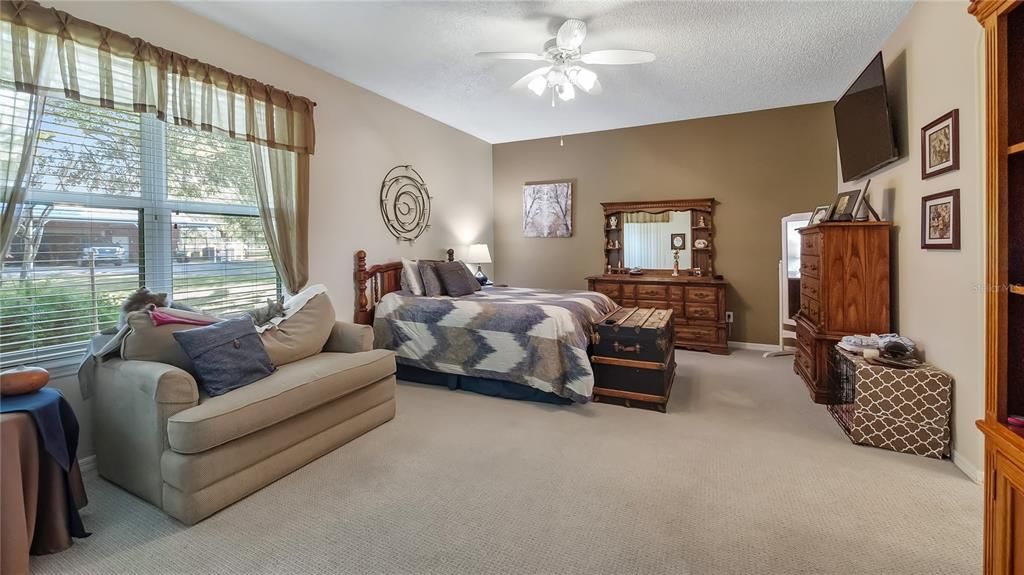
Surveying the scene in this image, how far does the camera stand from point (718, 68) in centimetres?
379

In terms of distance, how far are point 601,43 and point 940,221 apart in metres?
2.42

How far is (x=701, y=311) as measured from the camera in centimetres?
511

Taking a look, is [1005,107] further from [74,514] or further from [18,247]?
[18,247]

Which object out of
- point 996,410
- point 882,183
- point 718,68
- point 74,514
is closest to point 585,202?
point 718,68

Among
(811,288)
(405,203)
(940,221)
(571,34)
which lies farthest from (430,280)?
(940,221)

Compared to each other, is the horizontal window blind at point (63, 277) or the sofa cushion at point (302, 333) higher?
the horizontal window blind at point (63, 277)

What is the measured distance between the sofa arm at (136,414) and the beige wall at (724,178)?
484cm

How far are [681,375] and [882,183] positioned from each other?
2.19 metres

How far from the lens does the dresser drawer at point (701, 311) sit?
16.6 feet

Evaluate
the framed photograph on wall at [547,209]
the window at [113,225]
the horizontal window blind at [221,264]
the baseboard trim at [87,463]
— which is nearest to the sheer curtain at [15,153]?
the window at [113,225]

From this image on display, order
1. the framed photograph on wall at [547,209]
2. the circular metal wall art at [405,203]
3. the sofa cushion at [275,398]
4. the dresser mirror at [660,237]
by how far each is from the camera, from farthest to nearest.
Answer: the framed photograph on wall at [547,209] < the dresser mirror at [660,237] < the circular metal wall art at [405,203] < the sofa cushion at [275,398]

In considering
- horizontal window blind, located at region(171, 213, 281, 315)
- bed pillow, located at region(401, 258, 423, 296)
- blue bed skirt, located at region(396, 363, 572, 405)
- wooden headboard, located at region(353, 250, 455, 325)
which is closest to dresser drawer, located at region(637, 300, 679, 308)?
blue bed skirt, located at region(396, 363, 572, 405)

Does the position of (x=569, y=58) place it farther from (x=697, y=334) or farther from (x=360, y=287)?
(x=697, y=334)

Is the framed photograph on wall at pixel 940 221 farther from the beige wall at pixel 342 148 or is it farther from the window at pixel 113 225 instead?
the window at pixel 113 225
